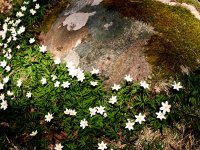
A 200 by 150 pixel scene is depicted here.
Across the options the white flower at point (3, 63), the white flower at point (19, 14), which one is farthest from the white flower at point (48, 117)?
the white flower at point (19, 14)

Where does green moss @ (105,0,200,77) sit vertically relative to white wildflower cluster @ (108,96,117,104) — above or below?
above

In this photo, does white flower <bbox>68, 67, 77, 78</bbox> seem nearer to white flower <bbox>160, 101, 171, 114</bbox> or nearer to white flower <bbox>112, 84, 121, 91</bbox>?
white flower <bbox>112, 84, 121, 91</bbox>

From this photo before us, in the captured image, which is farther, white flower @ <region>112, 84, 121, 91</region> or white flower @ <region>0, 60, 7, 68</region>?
white flower @ <region>0, 60, 7, 68</region>

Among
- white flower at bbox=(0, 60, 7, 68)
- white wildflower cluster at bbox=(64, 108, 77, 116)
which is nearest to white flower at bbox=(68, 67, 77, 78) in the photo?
white wildflower cluster at bbox=(64, 108, 77, 116)

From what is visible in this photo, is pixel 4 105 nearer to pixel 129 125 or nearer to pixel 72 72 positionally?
pixel 72 72

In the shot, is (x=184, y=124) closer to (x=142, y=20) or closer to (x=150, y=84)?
A: (x=150, y=84)

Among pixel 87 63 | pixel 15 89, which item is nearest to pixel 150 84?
pixel 87 63

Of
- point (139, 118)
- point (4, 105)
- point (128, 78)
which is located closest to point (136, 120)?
point (139, 118)

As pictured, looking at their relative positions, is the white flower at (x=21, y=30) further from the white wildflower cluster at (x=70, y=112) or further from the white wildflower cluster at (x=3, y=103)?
the white wildflower cluster at (x=70, y=112)
